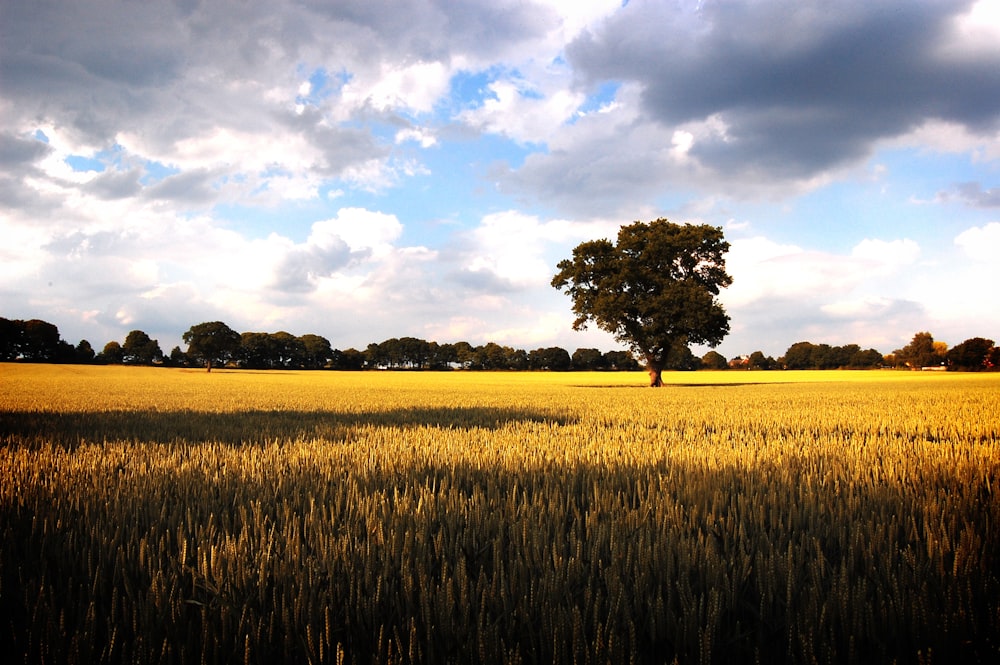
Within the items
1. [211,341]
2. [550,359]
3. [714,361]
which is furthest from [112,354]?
[714,361]

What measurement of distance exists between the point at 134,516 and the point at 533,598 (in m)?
2.77

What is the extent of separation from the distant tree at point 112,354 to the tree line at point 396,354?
0.42ft

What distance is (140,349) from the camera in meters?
118

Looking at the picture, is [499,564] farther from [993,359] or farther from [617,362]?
[993,359]

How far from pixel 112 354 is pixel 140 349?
6347mm

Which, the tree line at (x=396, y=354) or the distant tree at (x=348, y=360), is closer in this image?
the tree line at (x=396, y=354)

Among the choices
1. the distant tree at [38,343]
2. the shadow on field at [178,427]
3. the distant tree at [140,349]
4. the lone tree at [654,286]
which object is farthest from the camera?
the distant tree at [140,349]

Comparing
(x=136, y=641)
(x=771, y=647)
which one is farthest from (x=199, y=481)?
(x=771, y=647)

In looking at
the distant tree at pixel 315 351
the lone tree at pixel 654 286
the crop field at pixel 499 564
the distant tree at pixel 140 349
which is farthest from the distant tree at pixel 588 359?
the crop field at pixel 499 564

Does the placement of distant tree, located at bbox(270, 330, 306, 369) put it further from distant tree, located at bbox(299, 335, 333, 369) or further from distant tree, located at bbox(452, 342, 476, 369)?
distant tree, located at bbox(452, 342, 476, 369)

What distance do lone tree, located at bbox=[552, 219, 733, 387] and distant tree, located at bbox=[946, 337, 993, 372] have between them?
84.5 metres

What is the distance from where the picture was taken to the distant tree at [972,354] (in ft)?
306

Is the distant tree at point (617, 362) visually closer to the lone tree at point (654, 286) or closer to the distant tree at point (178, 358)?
the lone tree at point (654, 286)

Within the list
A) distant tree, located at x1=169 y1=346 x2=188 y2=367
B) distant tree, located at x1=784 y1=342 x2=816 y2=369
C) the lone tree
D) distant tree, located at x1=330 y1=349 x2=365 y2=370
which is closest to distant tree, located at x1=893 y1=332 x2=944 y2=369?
distant tree, located at x1=784 y1=342 x2=816 y2=369
